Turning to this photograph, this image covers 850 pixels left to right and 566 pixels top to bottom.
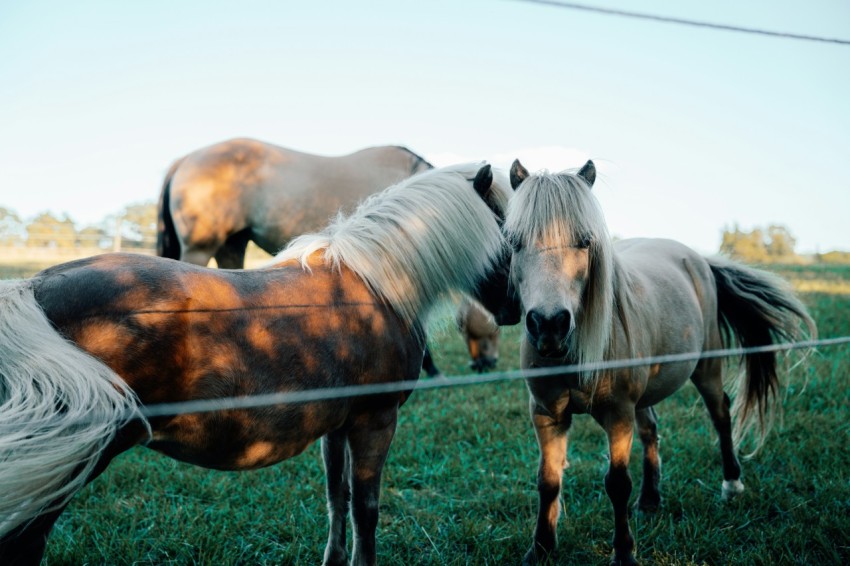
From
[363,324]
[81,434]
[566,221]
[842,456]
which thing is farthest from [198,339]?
[842,456]

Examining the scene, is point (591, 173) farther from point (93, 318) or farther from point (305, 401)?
point (93, 318)

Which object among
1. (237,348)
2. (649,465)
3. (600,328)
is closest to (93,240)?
(237,348)

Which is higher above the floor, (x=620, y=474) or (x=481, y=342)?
(x=620, y=474)

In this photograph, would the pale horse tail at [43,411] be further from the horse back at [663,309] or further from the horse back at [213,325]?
the horse back at [663,309]

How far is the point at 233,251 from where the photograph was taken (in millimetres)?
5703

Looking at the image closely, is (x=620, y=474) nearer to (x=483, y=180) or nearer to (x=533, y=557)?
(x=533, y=557)

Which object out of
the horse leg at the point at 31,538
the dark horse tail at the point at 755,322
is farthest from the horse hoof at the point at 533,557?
the dark horse tail at the point at 755,322

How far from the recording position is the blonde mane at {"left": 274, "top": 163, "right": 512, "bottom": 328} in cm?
245

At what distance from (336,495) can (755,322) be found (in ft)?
10.9

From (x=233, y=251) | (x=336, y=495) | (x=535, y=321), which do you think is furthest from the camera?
(x=233, y=251)

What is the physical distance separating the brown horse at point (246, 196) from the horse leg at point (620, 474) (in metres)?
3.40

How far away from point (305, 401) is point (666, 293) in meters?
2.26

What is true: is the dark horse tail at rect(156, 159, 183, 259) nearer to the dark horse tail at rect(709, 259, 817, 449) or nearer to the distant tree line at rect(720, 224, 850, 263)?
the dark horse tail at rect(709, 259, 817, 449)

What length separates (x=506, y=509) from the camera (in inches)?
131
